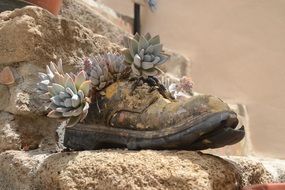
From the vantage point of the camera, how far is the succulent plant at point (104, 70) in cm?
78

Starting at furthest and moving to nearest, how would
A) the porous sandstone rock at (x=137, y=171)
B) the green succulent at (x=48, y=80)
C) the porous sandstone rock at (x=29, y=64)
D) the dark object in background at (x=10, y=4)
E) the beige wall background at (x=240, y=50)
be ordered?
the beige wall background at (x=240, y=50)
the dark object in background at (x=10, y=4)
the porous sandstone rock at (x=29, y=64)
the green succulent at (x=48, y=80)
the porous sandstone rock at (x=137, y=171)

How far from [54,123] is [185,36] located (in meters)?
1.40

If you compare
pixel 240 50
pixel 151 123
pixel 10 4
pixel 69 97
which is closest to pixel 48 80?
pixel 69 97

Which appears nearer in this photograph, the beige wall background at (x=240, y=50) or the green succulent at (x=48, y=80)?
the green succulent at (x=48, y=80)

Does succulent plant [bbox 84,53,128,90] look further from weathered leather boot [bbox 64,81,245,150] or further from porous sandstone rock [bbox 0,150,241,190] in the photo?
porous sandstone rock [bbox 0,150,241,190]

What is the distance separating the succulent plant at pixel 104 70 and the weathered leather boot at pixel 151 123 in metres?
0.01

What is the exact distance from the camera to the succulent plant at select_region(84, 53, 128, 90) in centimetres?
78

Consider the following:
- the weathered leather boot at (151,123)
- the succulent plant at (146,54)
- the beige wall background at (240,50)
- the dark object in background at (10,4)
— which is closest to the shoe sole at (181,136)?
the weathered leather boot at (151,123)

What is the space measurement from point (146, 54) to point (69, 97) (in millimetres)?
141

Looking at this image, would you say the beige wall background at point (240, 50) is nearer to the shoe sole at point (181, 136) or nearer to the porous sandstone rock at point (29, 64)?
the porous sandstone rock at point (29, 64)

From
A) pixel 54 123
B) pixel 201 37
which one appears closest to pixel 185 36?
pixel 201 37

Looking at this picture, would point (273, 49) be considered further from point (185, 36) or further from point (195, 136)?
point (195, 136)

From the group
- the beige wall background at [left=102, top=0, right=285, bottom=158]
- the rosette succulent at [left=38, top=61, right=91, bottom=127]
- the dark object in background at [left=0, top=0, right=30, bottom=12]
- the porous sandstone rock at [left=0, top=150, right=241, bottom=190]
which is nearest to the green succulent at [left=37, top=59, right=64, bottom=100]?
the rosette succulent at [left=38, top=61, right=91, bottom=127]

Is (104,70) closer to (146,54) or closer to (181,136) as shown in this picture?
(146,54)
